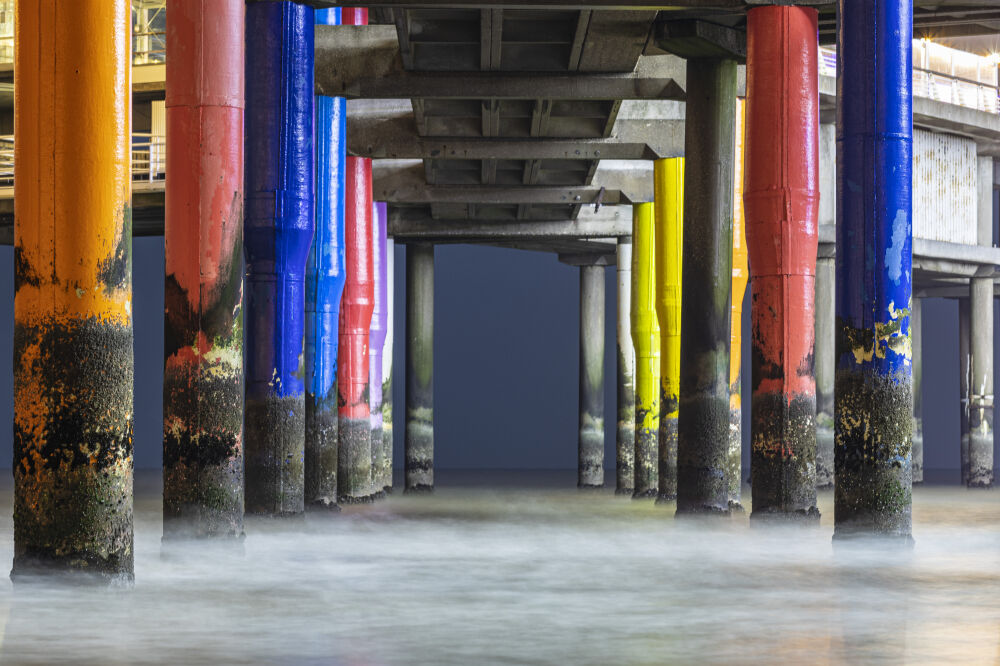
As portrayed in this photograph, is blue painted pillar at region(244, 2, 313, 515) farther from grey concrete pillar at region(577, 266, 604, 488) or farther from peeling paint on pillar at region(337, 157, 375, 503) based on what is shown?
grey concrete pillar at region(577, 266, 604, 488)

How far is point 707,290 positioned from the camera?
17984 mm

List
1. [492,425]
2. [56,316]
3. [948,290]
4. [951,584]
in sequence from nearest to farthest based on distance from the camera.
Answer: [56,316] < [951,584] < [948,290] < [492,425]

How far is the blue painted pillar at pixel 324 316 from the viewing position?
1919 cm

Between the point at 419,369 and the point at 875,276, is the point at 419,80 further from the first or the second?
the point at 419,369

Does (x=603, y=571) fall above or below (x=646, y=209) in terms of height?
below

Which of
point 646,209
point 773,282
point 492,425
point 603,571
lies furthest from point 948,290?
point 603,571

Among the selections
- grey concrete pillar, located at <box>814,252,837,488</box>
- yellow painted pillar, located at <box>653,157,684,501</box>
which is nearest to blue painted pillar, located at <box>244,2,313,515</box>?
yellow painted pillar, located at <box>653,157,684,501</box>

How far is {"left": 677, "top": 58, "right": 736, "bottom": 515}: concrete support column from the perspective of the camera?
17.8 meters

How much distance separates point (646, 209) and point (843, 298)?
51.9 ft

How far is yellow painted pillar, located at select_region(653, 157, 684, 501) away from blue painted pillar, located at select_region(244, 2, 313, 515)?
24.6ft

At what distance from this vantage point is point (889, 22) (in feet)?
42.4

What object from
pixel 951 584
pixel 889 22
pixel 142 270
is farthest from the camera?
pixel 142 270

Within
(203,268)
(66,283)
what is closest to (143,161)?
(203,268)

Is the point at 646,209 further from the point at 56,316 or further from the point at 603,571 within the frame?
the point at 56,316
